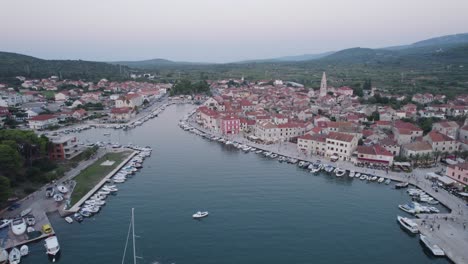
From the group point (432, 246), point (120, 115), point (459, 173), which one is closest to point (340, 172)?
point (459, 173)

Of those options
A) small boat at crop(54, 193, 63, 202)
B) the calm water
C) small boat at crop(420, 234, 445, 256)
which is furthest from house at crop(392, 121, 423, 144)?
small boat at crop(54, 193, 63, 202)

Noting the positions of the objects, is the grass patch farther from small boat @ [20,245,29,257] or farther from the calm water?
small boat @ [20,245,29,257]

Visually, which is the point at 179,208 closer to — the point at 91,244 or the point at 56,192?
the point at 91,244

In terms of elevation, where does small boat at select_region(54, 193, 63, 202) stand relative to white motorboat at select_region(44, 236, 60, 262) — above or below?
above

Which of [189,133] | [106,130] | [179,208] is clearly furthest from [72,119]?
[179,208]

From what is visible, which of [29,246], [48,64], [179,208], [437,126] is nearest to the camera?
[29,246]

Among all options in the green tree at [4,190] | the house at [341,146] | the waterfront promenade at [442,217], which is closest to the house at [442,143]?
the waterfront promenade at [442,217]

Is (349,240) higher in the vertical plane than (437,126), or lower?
lower
